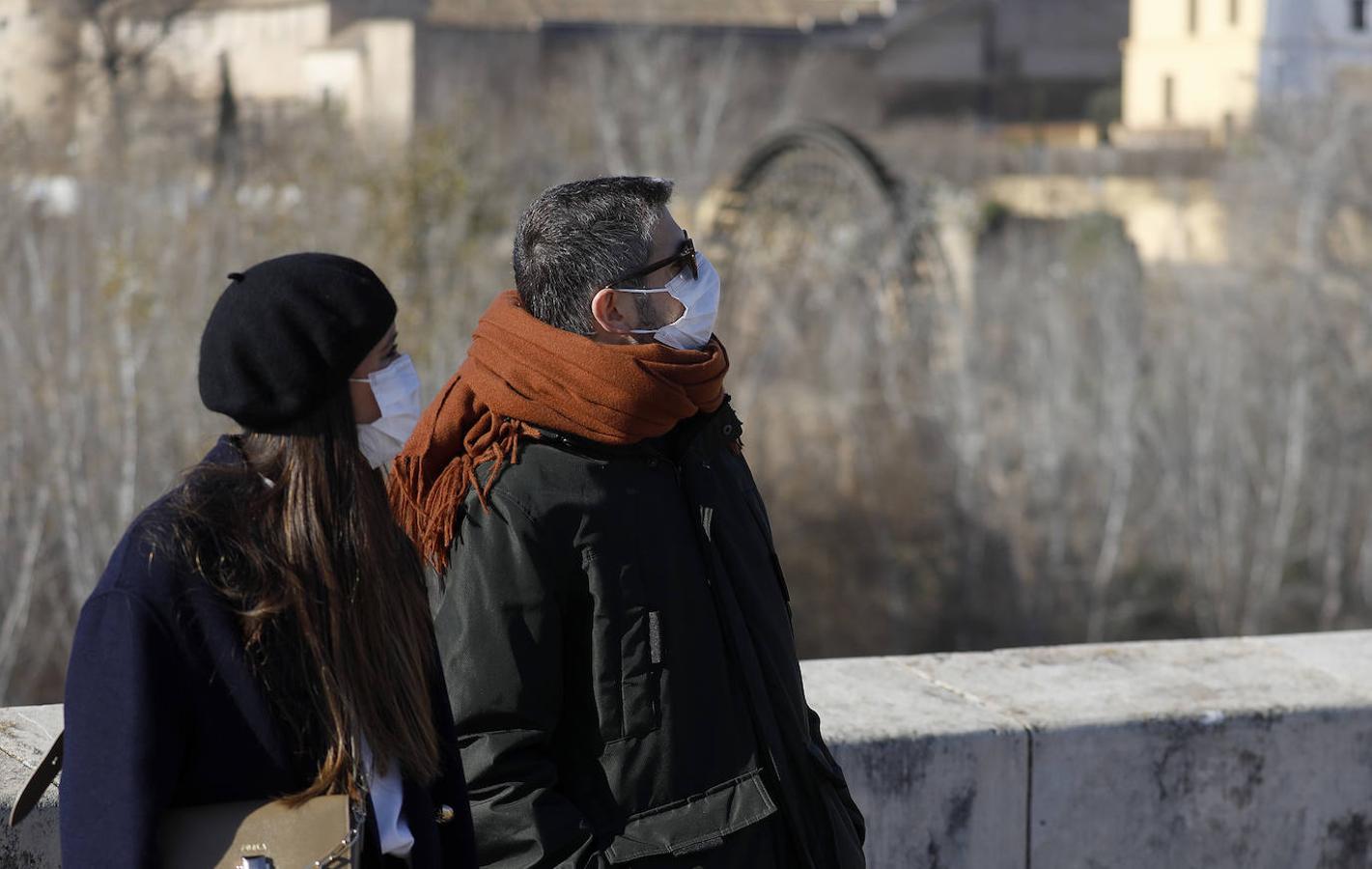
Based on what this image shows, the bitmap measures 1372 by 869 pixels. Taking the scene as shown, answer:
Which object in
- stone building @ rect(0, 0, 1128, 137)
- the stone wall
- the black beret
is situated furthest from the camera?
stone building @ rect(0, 0, 1128, 137)

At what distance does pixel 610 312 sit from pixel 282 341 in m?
0.59

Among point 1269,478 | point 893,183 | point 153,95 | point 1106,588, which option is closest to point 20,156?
point 153,95

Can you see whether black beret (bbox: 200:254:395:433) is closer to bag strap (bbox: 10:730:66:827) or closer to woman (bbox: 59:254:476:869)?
woman (bbox: 59:254:476:869)

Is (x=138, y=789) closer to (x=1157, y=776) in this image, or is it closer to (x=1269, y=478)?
(x=1157, y=776)

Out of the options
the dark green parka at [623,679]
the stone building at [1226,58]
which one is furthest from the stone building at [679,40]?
the dark green parka at [623,679]

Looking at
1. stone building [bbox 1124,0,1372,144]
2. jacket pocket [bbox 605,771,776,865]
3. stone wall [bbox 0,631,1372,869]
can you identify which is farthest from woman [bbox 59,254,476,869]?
stone building [bbox 1124,0,1372,144]

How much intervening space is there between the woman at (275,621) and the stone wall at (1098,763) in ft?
4.55

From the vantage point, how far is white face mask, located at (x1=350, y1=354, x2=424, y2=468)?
5.68 feet

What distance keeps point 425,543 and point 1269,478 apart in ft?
68.4

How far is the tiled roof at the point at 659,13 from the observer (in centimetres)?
4125

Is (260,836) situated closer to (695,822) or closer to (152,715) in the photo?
(152,715)

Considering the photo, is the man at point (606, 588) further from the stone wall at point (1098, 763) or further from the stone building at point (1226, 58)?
the stone building at point (1226, 58)

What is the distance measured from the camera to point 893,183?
2292cm

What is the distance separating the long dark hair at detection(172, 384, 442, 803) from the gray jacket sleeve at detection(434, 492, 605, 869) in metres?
→ 0.25
